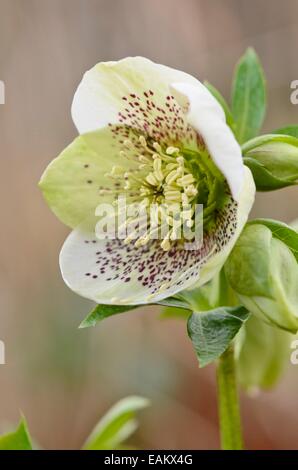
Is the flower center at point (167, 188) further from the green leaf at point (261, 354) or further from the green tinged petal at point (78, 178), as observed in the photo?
the green leaf at point (261, 354)

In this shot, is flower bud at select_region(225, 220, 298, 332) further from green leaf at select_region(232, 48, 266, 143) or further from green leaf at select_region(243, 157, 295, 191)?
green leaf at select_region(232, 48, 266, 143)

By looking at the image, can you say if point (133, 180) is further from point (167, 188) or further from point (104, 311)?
point (104, 311)

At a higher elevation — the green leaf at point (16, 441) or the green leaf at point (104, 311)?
the green leaf at point (104, 311)

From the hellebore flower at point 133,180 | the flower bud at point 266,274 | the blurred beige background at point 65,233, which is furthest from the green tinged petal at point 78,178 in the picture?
the blurred beige background at point 65,233

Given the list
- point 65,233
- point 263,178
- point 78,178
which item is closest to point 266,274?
point 263,178

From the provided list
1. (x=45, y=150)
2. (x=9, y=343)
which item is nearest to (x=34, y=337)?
(x=9, y=343)

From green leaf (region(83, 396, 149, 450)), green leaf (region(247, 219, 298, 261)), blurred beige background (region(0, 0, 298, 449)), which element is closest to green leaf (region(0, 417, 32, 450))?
green leaf (region(83, 396, 149, 450))
